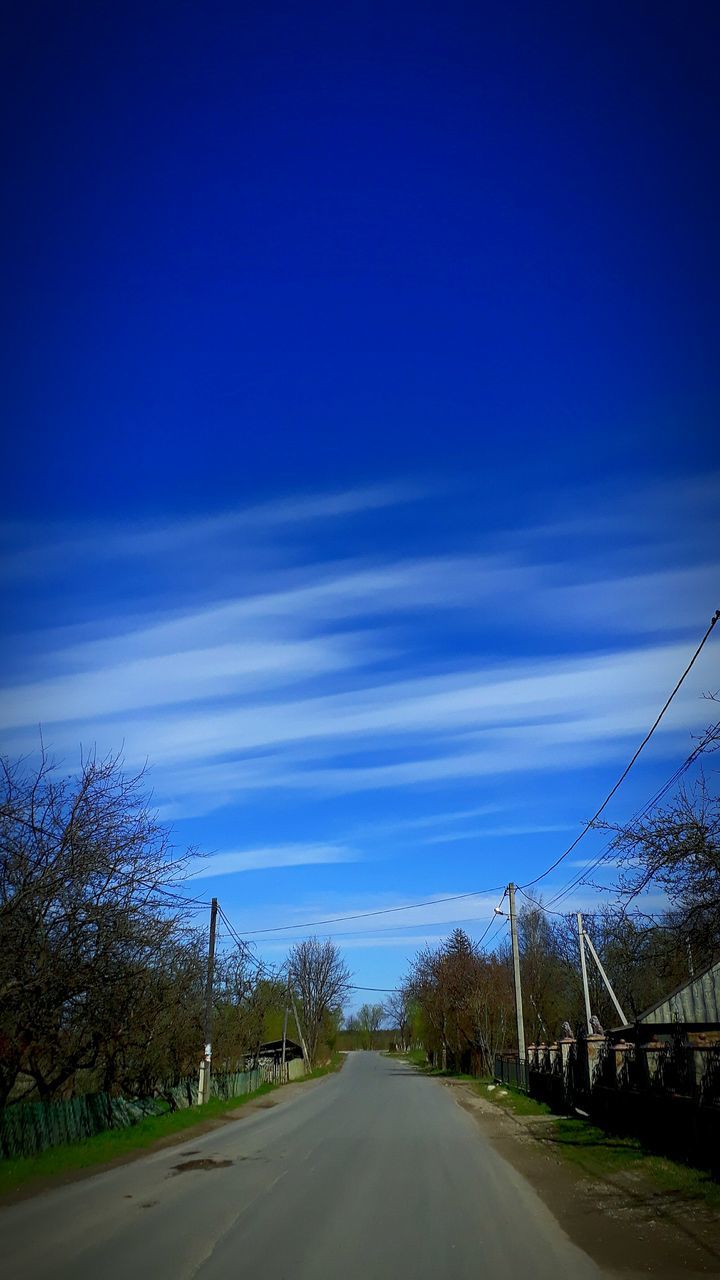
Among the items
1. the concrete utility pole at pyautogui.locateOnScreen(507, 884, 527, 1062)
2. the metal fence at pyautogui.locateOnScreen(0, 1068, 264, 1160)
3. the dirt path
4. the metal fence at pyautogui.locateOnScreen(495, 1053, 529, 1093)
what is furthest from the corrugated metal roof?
the metal fence at pyautogui.locateOnScreen(0, 1068, 264, 1160)

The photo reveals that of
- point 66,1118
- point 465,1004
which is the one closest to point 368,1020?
point 465,1004

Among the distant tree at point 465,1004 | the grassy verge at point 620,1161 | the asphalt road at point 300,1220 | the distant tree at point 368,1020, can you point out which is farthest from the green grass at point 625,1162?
the distant tree at point 368,1020

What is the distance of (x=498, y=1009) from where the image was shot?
155ft

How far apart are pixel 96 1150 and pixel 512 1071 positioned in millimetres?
23309

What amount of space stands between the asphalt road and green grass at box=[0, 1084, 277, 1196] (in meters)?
0.80

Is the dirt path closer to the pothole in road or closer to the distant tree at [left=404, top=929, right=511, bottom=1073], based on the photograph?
the pothole in road

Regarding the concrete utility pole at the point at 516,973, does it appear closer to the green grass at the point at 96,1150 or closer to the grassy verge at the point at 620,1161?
the green grass at the point at 96,1150

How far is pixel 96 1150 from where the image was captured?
55.5 feet

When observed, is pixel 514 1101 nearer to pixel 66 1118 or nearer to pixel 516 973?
pixel 516 973

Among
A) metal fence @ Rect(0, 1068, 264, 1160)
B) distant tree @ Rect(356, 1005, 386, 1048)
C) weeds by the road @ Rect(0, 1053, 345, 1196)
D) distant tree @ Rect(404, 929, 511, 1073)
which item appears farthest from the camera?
distant tree @ Rect(356, 1005, 386, 1048)

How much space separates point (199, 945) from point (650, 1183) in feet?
76.0

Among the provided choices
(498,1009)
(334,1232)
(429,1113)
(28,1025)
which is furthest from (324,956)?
(334,1232)

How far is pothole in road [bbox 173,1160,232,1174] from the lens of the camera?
1459cm

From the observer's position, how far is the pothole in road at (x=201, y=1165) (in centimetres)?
1459
